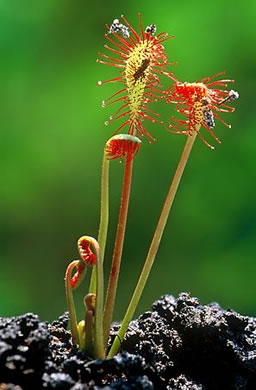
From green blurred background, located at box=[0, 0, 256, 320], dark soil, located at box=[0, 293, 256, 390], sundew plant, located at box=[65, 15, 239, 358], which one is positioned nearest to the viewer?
dark soil, located at box=[0, 293, 256, 390]

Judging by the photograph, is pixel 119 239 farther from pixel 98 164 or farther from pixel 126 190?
pixel 98 164

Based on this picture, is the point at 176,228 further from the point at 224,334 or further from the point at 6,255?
the point at 224,334

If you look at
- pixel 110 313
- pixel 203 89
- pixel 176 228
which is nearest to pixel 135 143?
pixel 203 89

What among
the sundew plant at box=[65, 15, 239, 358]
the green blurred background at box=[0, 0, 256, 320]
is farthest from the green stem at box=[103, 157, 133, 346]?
the green blurred background at box=[0, 0, 256, 320]

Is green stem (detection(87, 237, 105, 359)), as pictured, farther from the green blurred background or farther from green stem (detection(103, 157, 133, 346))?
the green blurred background

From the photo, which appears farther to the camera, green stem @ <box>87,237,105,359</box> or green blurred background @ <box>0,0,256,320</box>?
green blurred background @ <box>0,0,256,320</box>

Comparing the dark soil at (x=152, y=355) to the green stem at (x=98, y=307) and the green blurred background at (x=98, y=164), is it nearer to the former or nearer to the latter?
the green stem at (x=98, y=307)

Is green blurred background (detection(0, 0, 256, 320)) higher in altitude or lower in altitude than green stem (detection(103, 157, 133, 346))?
higher
